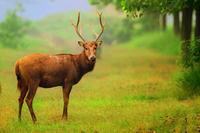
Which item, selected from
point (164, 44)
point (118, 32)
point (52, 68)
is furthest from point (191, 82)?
point (118, 32)

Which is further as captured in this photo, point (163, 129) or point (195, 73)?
point (195, 73)

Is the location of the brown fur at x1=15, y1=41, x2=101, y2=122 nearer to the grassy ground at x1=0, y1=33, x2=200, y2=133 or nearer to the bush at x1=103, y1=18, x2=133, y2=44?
the grassy ground at x1=0, y1=33, x2=200, y2=133

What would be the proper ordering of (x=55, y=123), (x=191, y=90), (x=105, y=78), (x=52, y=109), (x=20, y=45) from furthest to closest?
1. (x=20, y=45)
2. (x=105, y=78)
3. (x=191, y=90)
4. (x=52, y=109)
5. (x=55, y=123)

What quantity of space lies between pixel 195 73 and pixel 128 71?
13.6m

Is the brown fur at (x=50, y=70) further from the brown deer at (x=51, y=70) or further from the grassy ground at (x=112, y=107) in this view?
the grassy ground at (x=112, y=107)

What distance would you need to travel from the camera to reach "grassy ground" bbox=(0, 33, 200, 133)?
49.9 ft

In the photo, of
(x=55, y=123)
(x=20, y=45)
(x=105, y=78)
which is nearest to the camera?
(x=55, y=123)

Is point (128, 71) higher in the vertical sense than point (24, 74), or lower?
lower

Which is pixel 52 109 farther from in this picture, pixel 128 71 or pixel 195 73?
pixel 128 71

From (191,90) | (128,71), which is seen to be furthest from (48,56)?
(128,71)

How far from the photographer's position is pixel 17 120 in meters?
16.8

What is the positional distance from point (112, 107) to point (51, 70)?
3368 millimetres

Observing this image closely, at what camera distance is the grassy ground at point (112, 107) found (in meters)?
15.2

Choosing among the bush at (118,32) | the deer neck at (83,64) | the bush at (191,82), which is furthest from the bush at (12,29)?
the bush at (118,32)
